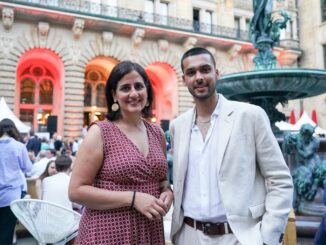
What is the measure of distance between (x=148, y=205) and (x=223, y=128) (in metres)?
0.63

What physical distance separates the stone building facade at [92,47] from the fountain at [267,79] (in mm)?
12827

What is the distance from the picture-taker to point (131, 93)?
6.98ft

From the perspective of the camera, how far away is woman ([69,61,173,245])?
6.48 ft

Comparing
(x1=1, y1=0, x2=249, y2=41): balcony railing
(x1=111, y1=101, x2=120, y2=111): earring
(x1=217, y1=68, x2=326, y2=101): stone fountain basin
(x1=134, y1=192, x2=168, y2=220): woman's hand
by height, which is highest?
(x1=1, y1=0, x2=249, y2=41): balcony railing

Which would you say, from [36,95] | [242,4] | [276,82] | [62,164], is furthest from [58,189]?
[242,4]

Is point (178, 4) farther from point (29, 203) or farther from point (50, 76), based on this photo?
point (29, 203)

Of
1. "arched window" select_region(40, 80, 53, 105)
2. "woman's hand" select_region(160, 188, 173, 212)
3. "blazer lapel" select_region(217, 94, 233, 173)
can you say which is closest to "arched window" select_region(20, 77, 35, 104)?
"arched window" select_region(40, 80, 53, 105)

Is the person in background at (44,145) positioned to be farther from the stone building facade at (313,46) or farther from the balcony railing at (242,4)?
the stone building facade at (313,46)

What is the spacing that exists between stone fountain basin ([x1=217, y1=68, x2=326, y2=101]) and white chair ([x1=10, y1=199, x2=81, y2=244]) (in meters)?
3.91

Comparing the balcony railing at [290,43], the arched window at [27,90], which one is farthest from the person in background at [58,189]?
the balcony railing at [290,43]

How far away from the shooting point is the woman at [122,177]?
1976 mm

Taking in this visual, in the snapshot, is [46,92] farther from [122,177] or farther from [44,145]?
[122,177]

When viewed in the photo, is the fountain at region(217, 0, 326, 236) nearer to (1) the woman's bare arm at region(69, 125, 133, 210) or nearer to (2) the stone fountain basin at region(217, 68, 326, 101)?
(2) the stone fountain basin at region(217, 68, 326, 101)

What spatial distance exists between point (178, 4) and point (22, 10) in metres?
12.3
